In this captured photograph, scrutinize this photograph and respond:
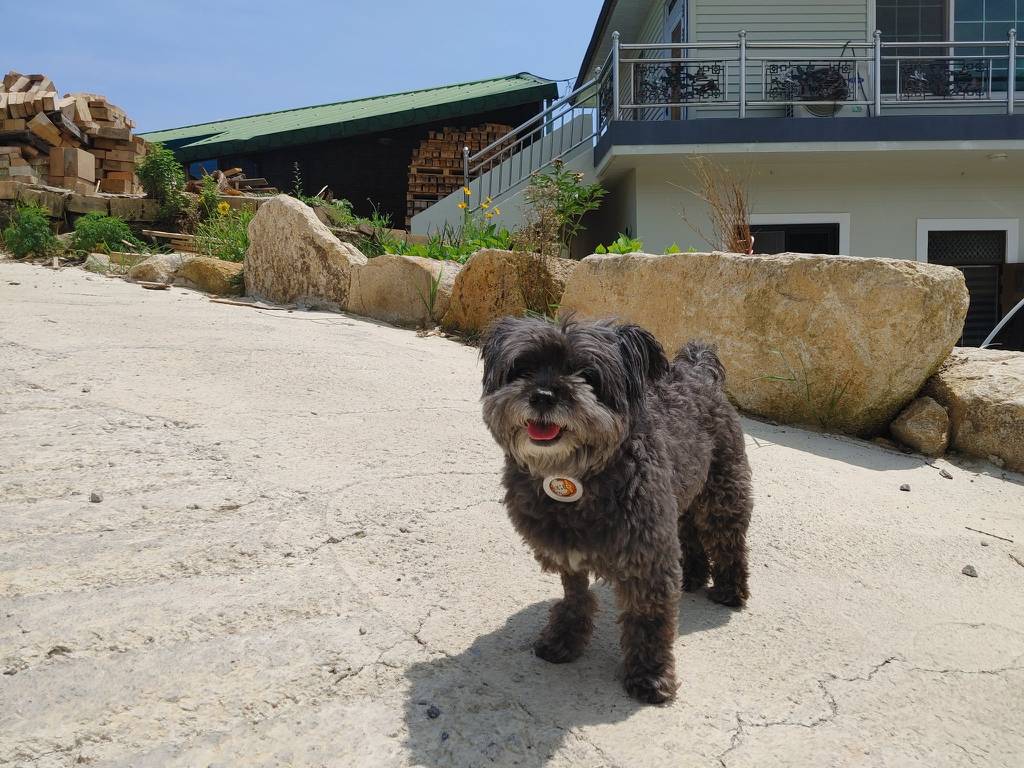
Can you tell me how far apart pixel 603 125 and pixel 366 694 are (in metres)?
13.1

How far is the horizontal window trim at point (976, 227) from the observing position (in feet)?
44.4

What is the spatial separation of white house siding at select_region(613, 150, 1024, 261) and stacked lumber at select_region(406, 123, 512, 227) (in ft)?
17.9

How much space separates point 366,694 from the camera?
2.72 metres

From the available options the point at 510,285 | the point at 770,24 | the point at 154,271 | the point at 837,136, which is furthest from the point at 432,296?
the point at 770,24

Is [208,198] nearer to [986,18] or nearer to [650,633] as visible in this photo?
[650,633]

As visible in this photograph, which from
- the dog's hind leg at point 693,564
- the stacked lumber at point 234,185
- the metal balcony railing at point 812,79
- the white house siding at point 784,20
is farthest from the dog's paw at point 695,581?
the white house siding at point 784,20

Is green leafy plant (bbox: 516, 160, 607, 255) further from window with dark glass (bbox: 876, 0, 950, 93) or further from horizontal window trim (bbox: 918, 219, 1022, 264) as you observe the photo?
window with dark glass (bbox: 876, 0, 950, 93)

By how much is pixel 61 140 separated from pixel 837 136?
13467 mm

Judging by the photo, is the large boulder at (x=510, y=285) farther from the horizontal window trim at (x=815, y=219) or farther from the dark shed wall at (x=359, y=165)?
the dark shed wall at (x=359, y=165)

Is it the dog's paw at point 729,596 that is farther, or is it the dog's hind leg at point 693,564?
the dog's hind leg at point 693,564

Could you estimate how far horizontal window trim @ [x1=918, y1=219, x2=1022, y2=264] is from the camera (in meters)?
13.5

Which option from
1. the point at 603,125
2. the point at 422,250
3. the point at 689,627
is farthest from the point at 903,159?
the point at 689,627

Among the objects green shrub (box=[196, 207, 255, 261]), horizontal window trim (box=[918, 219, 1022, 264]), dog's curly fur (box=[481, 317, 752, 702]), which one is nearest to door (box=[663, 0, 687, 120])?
horizontal window trim (box=[918, 219, 1022, 264])

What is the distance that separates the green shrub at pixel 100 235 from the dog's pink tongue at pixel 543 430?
1084cm
